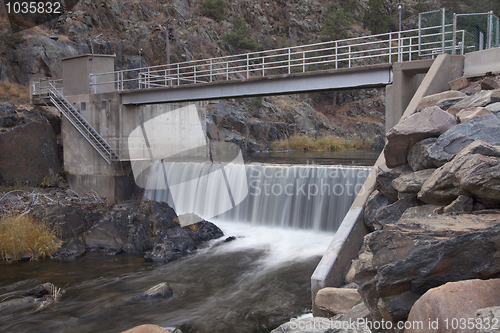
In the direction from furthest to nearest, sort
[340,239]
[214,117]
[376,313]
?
[214,117] → [340,239] → [376,313]

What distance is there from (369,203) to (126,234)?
10090 millimetres

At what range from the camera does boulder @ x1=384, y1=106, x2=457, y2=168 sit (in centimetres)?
792

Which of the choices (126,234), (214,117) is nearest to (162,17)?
(214,117)

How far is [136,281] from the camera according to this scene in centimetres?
1191

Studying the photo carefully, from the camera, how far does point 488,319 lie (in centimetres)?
348

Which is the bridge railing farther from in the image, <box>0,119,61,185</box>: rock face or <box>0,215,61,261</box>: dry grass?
<box>0,215,61,261</box>: dry grass

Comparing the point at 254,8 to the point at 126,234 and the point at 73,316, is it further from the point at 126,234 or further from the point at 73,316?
the point at 73,316

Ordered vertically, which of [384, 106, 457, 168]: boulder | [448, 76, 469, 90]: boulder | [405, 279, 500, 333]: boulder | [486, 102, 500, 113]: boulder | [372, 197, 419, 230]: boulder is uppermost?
[448, 76, 469, 90]: boulder

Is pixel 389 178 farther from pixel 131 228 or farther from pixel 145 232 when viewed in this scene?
pixel 131 228

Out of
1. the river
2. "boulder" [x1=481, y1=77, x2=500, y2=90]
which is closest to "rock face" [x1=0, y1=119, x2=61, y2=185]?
the river

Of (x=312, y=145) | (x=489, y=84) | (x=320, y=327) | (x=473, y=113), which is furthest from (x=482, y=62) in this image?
(x=312, y=145)

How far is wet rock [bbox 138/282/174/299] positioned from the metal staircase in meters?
10.9

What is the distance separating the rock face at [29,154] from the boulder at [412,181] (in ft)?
60.0

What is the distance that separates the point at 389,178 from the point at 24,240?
12001 mm
